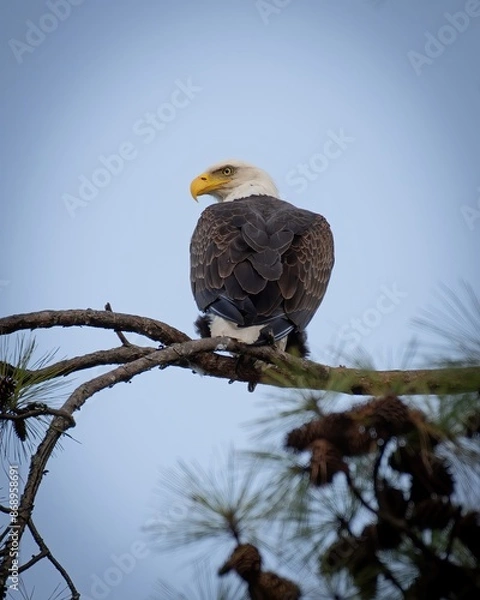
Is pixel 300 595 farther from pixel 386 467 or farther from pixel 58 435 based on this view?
pixel 58 435

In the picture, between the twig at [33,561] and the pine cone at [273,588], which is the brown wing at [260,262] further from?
the pine cone at [273,588]

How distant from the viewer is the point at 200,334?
623cm

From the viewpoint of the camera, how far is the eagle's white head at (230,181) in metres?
8.46

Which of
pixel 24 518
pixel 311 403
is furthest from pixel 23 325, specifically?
pixel 311 403

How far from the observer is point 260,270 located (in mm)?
5949

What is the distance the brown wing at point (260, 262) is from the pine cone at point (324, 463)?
3.21 meters

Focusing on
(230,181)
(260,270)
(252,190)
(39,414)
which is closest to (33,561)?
(39,414)

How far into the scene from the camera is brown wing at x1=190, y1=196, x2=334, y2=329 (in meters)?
5.84

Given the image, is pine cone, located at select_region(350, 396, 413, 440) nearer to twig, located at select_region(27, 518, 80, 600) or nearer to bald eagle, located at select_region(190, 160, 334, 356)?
twig, located at select_region(27, 518, 80, 600)

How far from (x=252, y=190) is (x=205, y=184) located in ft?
1.47

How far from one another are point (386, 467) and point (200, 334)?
3771 millimetres

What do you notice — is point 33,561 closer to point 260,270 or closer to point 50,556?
point 50,556

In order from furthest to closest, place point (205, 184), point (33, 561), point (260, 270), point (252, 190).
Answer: point (205, 184), point (252, 190), point (260, 270), point (33, 561)

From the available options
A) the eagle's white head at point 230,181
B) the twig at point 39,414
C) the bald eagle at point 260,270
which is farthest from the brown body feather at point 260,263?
the twig at point 39,414
